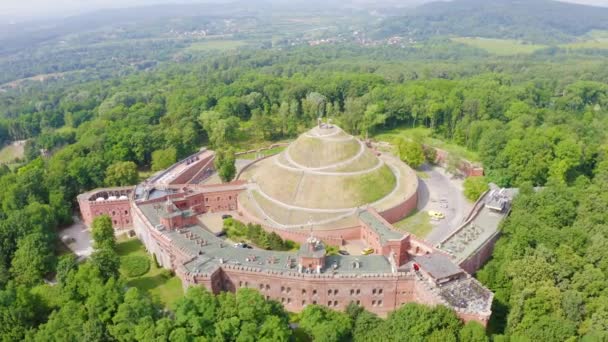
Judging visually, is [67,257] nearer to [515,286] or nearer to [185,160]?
[185,160]

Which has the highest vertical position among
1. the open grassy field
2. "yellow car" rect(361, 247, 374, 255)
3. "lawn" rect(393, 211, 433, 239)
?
"yellow car" rect(361, 247, 374, 255)

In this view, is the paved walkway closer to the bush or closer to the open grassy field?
the bush

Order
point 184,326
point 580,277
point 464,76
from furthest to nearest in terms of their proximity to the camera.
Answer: point 464,76
point 580,277
point 184,326

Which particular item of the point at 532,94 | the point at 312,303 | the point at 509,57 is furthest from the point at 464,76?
the point at 312,303

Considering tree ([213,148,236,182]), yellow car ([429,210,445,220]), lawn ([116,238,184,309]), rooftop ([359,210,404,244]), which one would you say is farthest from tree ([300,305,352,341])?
tree ([213,148,236,182])

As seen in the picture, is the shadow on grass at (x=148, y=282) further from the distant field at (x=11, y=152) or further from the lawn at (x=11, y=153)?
the distant field at (x=11, y=152)

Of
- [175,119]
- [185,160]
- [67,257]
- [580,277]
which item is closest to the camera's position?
[580,277]
